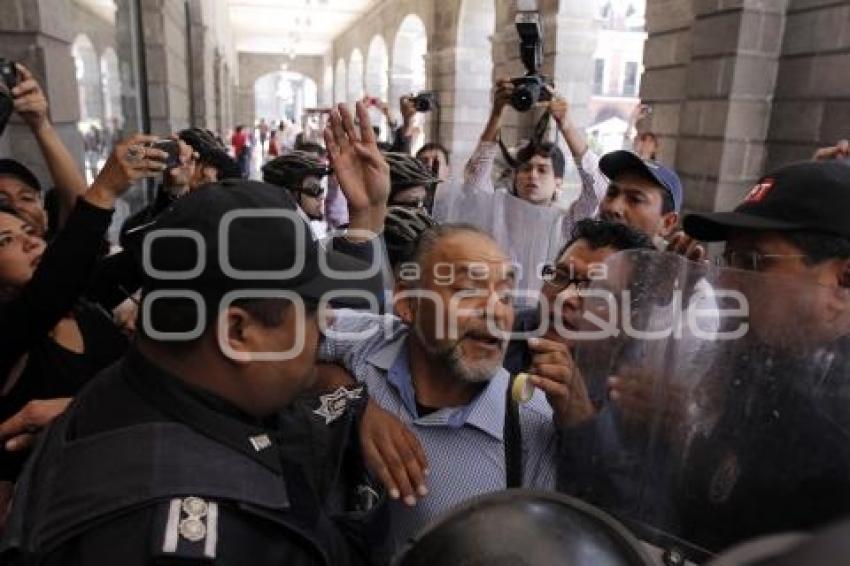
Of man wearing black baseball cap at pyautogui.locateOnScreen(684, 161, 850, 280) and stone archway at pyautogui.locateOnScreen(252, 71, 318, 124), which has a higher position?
stone archway at pyautogui.locateOnScreen(252, 71, 318, 124)

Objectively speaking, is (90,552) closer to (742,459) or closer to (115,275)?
(742,459)

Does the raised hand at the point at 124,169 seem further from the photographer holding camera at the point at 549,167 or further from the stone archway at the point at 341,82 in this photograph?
the stone archway at the point at 341,82

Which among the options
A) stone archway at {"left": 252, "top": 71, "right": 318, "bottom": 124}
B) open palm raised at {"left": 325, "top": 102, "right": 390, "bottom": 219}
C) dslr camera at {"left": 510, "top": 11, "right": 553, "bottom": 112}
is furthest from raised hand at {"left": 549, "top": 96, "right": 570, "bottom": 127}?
stone archway at {"left": 252, "top": 71, "right": 318, "bottom": 124}

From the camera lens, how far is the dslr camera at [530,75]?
11.3 ft

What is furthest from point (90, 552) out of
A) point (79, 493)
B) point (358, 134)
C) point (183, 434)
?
point (358, 134)

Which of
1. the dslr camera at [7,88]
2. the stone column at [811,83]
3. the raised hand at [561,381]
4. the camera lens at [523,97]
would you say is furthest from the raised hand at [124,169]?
the stone column at [811,83]

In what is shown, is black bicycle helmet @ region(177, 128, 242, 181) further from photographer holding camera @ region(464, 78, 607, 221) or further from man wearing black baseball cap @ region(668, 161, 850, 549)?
man wearing black baseball cap @ region(668, 161, 850, 549)

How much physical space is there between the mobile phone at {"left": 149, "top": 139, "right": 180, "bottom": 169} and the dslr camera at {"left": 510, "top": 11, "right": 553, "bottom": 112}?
73.7 inches

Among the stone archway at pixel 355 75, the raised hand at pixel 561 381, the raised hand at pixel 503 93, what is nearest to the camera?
the raised hand at pixel 561 381

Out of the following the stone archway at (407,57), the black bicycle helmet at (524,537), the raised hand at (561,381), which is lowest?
the black bicycle helmet at (524,537)

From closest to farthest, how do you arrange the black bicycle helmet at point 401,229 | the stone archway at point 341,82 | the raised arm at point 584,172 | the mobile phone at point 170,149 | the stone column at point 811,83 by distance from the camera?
the mobile phone at point 170,149 → the black bicycle helmet at point 401,229 → the raised arm at point 584,172 → the stone column at point 811,83 → the stone archway at point 341,82

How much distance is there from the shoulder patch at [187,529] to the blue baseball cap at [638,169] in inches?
Answer: 87.0

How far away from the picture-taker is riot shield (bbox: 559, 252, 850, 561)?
0.94m

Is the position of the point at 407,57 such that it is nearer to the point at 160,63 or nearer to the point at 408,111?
the point at 160,63
